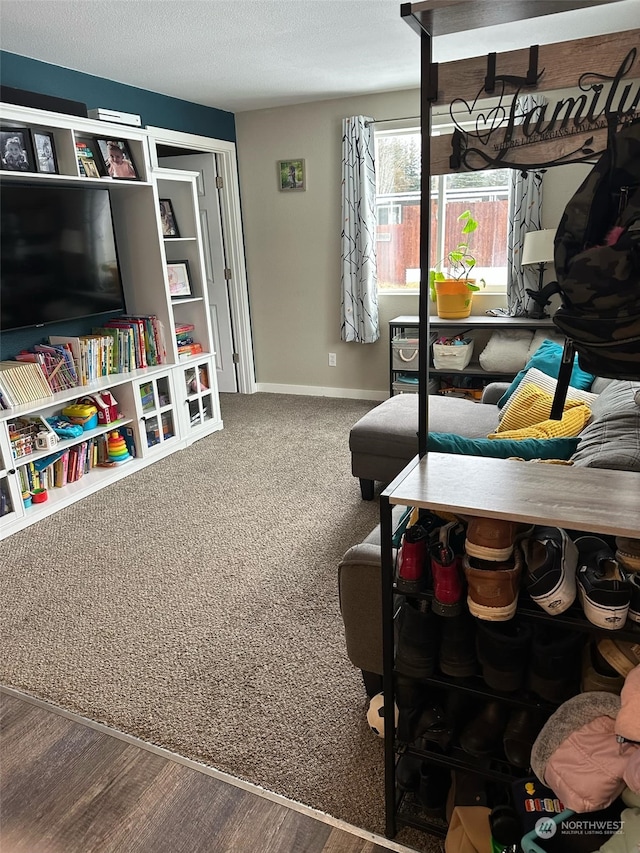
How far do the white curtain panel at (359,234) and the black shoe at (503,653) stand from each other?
12.4ft

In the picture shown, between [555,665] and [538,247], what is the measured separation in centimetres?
329

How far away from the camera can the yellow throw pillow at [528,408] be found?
2.38 metres

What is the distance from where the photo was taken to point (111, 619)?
2307 mm

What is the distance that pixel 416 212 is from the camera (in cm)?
475

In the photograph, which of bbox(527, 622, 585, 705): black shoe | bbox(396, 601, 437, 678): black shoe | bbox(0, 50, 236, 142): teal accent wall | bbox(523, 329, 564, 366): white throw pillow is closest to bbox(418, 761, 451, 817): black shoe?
bbox(396, 601, 437, 678): black shoe

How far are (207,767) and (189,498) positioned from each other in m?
1.84

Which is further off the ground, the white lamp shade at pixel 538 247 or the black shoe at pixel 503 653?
the white lamp shade at pixel 538 247

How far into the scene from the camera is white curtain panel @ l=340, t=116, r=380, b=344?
14.7 feet

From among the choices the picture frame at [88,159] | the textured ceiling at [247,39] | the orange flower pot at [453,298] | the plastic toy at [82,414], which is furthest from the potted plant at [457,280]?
the plastic toy at [82,414]

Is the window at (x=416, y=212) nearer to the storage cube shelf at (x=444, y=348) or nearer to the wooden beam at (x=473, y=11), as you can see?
the storage cube shelf at (x=444, y=348)

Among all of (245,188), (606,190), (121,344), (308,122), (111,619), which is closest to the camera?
(606,190)

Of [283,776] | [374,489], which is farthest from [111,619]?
[374,489]

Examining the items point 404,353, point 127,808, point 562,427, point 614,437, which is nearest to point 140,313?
point 404,353

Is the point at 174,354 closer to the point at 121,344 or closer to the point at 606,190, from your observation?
the point at 121,344
